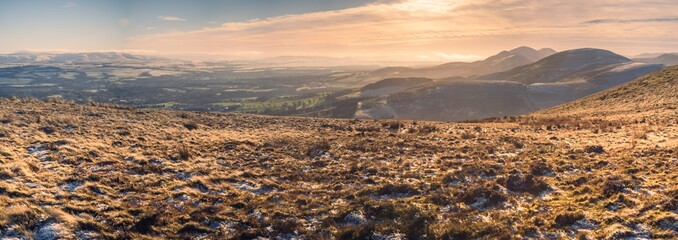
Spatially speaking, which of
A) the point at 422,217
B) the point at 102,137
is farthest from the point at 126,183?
the point at 422,217

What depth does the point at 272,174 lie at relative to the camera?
2364 centimetres

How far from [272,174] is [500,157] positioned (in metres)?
16.9

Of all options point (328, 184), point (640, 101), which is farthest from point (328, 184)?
point (640, 101)

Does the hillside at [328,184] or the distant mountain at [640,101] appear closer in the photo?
the hillside at [328,184]

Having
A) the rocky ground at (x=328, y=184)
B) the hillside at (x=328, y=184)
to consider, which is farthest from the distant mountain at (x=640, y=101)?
the hillside at (x=328, y=184)

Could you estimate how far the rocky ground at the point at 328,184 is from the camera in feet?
46.1

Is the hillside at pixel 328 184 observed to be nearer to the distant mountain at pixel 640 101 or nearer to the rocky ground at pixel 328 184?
the rocky ground at pixel 328 184

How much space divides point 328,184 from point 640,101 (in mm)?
61293

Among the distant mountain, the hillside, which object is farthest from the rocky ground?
the distant mountain

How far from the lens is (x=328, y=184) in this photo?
849 inches

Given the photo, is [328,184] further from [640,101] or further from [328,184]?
[640,101]

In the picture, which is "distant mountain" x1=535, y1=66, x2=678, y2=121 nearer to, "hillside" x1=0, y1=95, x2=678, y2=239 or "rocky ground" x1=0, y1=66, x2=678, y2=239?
"rocky ground" x1=0, y1=66, x2=678, y2=239

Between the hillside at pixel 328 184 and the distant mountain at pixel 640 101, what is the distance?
14215 millimetres

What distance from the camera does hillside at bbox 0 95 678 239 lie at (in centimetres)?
1407
